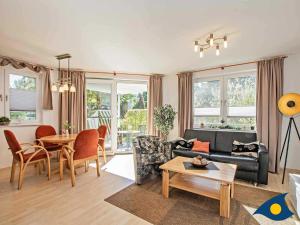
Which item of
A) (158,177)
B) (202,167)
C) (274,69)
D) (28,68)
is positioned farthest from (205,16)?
(28,68)

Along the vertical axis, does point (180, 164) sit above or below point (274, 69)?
below

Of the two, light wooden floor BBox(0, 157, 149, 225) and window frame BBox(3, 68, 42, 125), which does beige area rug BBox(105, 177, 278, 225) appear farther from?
window frame BBox(3, 68, 42, 125)

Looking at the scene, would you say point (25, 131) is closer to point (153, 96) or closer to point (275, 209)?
point (153, 96)

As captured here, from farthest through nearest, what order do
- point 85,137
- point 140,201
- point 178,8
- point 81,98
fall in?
point 81,98 → point 85,137 → point 140,201 → point 178,8

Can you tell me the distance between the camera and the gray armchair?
9.79 feet

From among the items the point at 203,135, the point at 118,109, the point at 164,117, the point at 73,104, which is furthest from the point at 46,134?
the point at 203,135

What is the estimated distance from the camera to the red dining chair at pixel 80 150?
2889 mm

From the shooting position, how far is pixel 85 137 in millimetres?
2984

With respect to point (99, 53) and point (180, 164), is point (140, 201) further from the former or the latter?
point (99, 53)

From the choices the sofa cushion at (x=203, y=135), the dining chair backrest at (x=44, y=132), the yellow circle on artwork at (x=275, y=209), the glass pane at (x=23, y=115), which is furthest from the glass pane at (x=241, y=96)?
the glass pane at (x=23, y=115)

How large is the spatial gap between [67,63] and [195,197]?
3917mm

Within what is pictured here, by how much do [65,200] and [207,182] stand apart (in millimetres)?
2056

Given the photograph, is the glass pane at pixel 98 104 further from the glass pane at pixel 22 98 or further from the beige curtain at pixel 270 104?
the beige curtain at pixel 270 104

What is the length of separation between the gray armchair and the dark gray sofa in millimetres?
392
